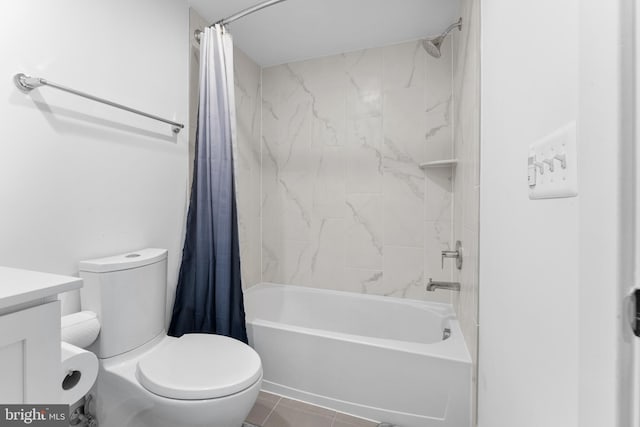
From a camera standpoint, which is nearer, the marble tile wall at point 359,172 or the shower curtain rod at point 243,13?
the shower curtain rod at point 243,13

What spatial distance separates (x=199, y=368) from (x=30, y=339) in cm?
71

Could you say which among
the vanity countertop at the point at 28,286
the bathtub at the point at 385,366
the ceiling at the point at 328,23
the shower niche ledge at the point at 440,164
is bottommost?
the bathtub at the point at 385,366

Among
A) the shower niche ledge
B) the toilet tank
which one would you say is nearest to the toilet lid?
the toilet tank

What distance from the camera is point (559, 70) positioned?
1.66ft

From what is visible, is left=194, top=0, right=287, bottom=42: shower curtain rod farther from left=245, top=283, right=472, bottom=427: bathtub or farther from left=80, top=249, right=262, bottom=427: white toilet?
left=245, top=283, right=472, bottom=427: bathtub

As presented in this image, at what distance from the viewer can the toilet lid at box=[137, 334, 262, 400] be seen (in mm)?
978

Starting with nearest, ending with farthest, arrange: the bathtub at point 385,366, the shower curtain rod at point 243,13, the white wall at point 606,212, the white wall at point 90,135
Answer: the white wall at point 606,212
the white wall at point 90,135
the bathtub at point 385,366
the shower curtain rod at point 243,13

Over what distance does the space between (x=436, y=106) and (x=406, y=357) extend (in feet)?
5.17

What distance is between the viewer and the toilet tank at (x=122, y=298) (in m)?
1.12

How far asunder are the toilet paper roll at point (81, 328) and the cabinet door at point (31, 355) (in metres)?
0.59

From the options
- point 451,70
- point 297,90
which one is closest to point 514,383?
point 451,70

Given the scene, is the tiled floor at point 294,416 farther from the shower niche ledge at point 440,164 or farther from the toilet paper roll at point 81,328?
the shower niche ledge at point 440,164

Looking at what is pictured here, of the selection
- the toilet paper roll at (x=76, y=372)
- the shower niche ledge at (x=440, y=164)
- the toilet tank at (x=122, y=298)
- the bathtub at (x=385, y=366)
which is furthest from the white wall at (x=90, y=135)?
the shower niche ledge at (x=440, y=164)

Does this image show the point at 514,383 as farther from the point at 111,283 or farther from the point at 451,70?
the point at 451,70
